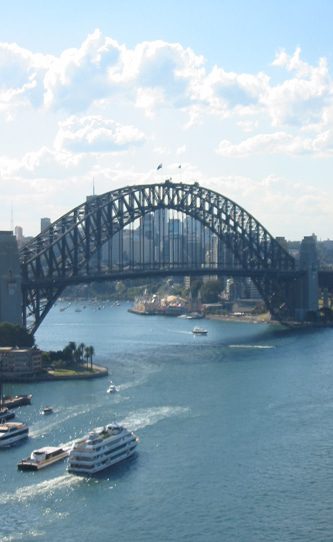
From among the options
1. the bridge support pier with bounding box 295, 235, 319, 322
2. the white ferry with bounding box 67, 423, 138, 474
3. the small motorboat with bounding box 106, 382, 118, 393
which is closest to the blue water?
the small motorboat with bounding box 106, 382, 118, 393

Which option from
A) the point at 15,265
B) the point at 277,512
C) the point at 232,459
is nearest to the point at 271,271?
the point at 15,265

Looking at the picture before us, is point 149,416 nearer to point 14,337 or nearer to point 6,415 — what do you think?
point 6,415

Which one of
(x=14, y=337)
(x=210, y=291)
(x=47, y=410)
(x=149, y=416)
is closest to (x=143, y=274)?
(x=14, y=337)

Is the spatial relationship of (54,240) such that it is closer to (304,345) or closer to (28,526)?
(304,345)

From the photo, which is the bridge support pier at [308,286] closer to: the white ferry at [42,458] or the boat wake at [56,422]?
the boat wake at [56,422]

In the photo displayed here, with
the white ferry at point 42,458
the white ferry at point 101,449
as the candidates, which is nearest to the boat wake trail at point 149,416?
the white ferry at point 101,449

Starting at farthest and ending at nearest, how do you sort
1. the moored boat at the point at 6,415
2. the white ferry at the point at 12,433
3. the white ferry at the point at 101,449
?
1. the moored boat at the point at 6,415
2. the white ferry at the point at 12,433
3. the white ferry at the point at 101,449

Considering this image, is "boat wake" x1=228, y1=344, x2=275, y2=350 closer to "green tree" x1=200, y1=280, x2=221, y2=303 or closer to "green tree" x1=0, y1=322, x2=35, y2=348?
"green tree" x1=0, y1=322, x2=35, y2=348
